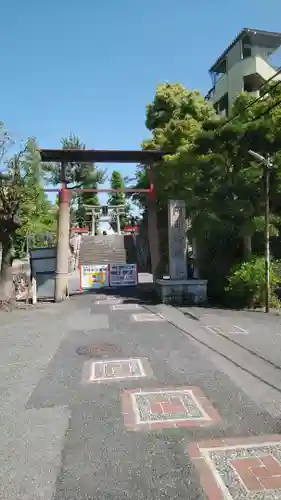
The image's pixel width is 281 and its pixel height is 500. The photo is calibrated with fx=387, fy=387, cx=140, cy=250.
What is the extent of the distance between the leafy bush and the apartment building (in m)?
15.3

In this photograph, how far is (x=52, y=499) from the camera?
294 cm

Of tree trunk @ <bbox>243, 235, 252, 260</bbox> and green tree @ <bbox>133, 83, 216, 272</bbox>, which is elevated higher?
green tree @ <bbox>133, 83, 216, 272</bbox>

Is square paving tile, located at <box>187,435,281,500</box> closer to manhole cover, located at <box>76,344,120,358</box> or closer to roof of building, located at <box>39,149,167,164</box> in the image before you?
manhole cover, located at <box>76,344,120,358</box>

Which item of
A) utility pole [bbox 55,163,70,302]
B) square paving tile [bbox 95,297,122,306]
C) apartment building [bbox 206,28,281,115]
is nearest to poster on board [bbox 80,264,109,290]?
utility pole [bbox 55,163,70,302]

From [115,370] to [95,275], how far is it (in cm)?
1217

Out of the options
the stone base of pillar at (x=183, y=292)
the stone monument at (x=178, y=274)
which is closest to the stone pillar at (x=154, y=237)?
the stone monument at (x=178, y=274)

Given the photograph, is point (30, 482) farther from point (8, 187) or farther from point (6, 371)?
point (8, 187)

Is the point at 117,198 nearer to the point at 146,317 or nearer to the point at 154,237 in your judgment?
the point at 154,237

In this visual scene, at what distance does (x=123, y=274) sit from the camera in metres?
18.2

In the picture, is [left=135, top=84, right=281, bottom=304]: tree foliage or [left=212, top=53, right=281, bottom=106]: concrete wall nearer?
[left=135, top=84, right=281, bottom=304]: tree foliage

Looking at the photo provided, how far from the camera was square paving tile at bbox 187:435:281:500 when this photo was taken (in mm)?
2969

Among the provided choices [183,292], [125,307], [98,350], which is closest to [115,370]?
[98,350]

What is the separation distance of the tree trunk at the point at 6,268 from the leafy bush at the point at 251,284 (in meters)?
7.74

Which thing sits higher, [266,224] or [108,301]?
[266,224]
